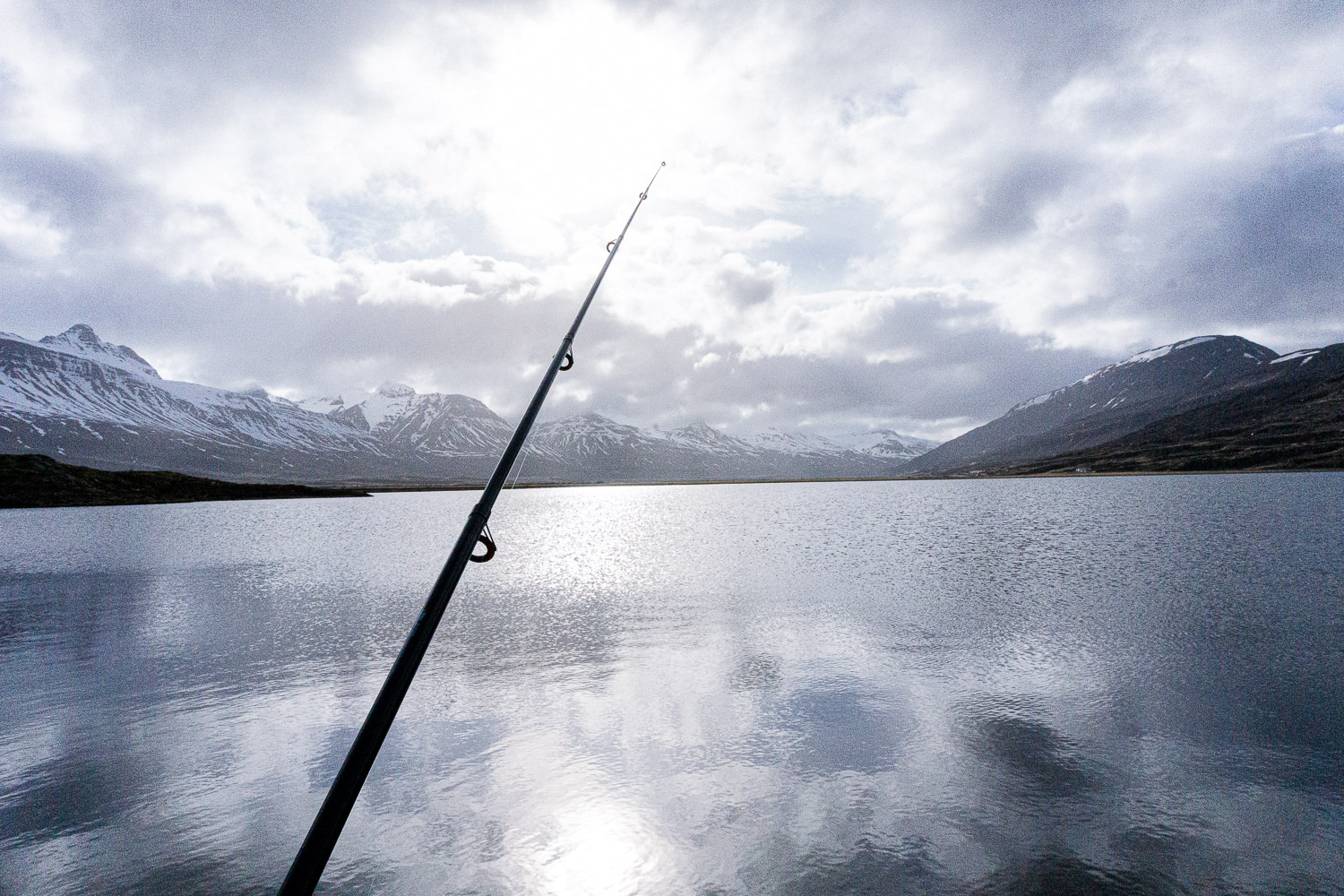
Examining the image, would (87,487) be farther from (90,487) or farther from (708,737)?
(708,737)

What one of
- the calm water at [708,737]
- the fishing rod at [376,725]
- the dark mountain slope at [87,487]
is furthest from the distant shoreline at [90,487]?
the fishing rod at [376,725]

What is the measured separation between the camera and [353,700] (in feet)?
Result: 47.6

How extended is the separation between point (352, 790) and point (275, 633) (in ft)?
70.1

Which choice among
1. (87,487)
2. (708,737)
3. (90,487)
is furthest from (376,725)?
(87,487)

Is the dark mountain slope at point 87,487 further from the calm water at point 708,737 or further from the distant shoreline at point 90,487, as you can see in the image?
the calm water at point 708,737

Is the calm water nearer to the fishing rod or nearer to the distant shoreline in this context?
the fishing rod

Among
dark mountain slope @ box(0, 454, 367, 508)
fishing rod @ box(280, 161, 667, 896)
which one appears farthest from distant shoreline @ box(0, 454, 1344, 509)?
fishing rod @ box(280, 161, 667, 896)

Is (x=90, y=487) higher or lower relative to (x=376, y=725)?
higher

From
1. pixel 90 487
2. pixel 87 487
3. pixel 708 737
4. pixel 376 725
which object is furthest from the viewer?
pixel 90 487

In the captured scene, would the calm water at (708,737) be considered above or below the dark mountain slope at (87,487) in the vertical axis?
below

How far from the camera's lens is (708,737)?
1230cm

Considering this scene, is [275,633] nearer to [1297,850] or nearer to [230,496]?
[1297,850]

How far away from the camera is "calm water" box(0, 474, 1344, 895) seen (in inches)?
329

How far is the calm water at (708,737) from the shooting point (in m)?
8.37
